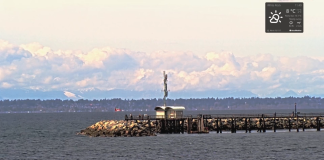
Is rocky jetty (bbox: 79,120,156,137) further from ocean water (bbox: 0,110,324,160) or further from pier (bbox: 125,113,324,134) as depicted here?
ocean water (bbox: 0,110,324,160)

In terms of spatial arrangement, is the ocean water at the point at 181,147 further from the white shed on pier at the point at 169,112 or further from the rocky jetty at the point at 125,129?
the white shed on pier at the point at 169,112

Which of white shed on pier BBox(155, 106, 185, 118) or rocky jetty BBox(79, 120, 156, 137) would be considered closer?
rocky jetty BBox(79, 120, 156, 137)

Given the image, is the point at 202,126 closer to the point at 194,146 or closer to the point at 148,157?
the point at 194,146

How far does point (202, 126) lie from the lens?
401 ft

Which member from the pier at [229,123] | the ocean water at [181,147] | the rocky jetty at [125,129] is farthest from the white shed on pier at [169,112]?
the ocean water at [181,147]

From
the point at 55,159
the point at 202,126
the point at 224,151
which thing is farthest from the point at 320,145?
the point at 55,159

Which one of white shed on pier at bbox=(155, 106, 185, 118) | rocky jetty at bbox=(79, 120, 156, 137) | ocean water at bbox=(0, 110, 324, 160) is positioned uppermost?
white shed on pier at bbox=(155, 106, 185, 118)

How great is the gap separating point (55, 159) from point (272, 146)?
124 ft

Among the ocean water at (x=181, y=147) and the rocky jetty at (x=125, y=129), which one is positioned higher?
the rocky jetty at (x=125, y=129)

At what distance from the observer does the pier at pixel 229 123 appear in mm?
120375

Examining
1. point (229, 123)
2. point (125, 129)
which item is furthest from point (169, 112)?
point (229, 123)

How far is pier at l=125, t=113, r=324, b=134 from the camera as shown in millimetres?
120375

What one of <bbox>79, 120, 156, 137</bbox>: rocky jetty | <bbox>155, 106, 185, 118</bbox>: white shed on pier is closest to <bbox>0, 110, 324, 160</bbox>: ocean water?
<bbox>79, 120, 156, 137</bbox>: rocky jetty

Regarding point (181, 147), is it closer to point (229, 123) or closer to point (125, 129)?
point (125, 129)
